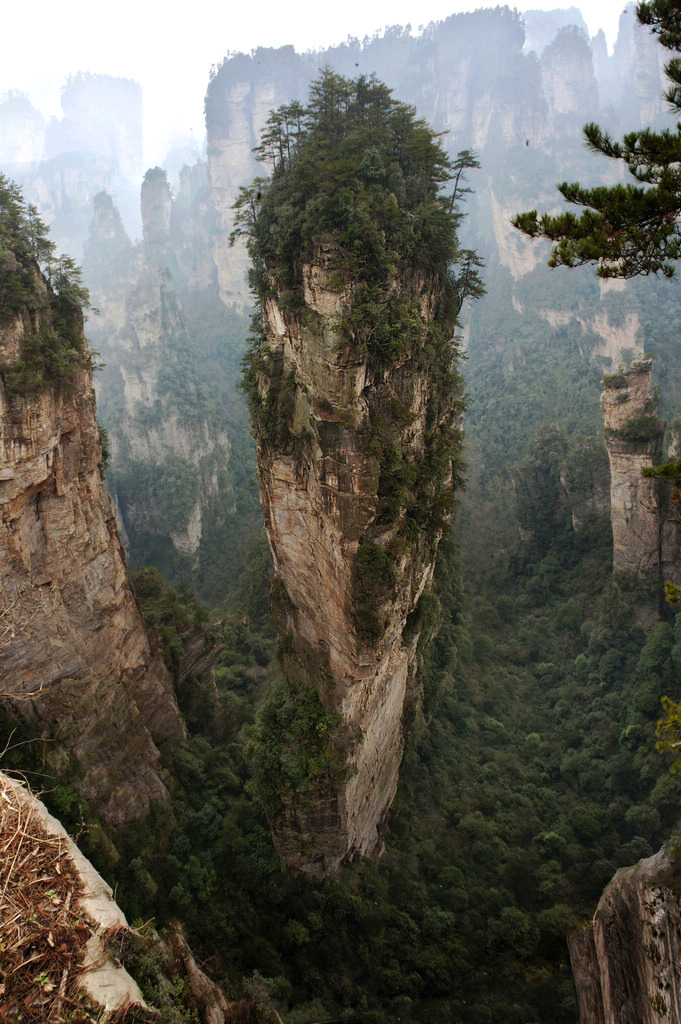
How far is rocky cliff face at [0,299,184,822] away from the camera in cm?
1370

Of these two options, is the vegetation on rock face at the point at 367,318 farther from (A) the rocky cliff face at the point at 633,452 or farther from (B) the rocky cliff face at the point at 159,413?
(B) the rocky cliff face at the point at 159,413

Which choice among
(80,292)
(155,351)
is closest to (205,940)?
(80,292)

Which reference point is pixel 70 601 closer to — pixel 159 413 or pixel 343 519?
pixel 343 519

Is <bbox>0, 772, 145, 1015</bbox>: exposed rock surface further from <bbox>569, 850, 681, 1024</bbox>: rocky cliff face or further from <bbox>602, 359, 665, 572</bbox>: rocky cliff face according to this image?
<bbox>602, 359, 665, 572</bbox>: rocky cliff face

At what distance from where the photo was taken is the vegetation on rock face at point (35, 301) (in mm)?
13578

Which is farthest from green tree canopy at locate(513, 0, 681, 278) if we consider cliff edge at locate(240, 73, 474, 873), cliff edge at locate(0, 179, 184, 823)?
cliff edge at locate(0, 179, 184, 823)

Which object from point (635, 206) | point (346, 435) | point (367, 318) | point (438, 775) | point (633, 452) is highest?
point (367, 318)

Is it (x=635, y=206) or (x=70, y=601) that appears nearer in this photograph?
(x=635, y=206)

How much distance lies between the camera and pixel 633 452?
2902 cm

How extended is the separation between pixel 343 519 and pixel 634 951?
11322 millimetres

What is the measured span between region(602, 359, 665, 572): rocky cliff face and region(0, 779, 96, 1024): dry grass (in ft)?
93.8

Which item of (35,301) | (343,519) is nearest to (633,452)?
(343,519)

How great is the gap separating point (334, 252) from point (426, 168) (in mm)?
6609

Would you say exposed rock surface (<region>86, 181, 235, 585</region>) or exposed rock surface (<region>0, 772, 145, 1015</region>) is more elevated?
exposed rock surface (<region>86, 181, 235, 585</region>)
